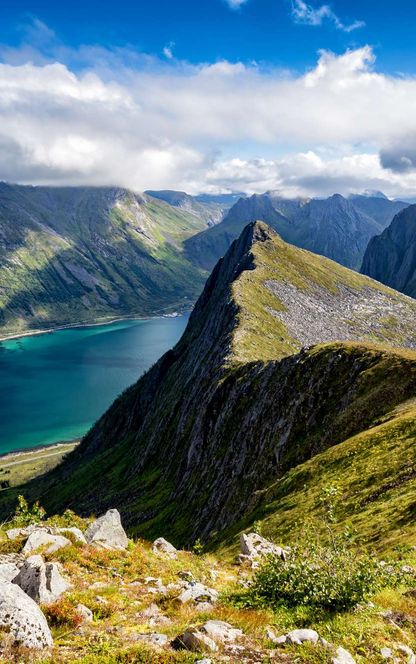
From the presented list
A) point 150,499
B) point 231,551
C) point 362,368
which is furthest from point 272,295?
point 231,551

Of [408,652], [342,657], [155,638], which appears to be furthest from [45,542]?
[408,652]

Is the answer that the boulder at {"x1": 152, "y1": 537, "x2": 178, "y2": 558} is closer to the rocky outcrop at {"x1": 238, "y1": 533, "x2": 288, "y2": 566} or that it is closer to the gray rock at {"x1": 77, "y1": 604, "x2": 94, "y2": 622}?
the rocky outcrop at {"x1": 238, "y1": 533, "x2": 288, "y2": 566}

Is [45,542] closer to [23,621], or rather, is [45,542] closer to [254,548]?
[23,621]

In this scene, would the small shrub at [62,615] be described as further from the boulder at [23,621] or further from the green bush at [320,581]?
the green bush at [320,581]

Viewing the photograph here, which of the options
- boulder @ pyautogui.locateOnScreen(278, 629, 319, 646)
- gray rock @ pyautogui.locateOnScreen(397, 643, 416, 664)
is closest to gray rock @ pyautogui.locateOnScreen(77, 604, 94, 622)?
boulder @ pyautogui.locateOnScreen(278, 629, 319, 646)

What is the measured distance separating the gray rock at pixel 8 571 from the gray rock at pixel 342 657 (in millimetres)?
10703

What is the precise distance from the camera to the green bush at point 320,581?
13852mm

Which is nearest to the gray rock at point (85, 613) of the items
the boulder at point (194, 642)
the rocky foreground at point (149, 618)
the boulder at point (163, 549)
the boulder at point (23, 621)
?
the rocky foreground at point (149, 618)

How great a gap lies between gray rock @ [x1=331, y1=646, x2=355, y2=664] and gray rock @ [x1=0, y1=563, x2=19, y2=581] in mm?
10703

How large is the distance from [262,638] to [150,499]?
82355 mm

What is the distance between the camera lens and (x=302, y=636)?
11969mm

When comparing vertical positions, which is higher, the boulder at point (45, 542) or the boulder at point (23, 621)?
the boulder at point (23, 621)

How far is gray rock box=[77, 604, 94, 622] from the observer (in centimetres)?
1359

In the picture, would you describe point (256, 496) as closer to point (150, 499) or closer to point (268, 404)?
point (268, 404)
